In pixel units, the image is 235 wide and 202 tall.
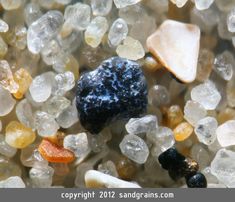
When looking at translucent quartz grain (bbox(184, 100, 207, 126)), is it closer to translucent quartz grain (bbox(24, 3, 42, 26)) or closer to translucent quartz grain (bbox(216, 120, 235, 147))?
translucent quartz grain (bbox(216, 120, 235, 147))

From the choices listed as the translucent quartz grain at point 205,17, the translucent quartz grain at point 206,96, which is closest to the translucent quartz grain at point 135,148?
the translucent quartz grain at point 206,96

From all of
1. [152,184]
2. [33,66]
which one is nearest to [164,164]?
[152,184]

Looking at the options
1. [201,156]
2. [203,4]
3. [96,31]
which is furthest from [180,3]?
[201,156]

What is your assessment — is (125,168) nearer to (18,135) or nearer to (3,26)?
(18,135)

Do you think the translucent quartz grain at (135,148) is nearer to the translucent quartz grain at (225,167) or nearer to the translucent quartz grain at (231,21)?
the translucent quartz grain at (225,167)

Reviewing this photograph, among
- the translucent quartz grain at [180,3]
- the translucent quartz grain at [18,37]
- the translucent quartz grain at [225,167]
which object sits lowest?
the translucent quartz grain at [225,167]

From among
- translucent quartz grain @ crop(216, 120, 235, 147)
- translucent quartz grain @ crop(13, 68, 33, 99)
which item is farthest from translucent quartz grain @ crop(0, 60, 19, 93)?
translucent quartz grain @ crop(216, 120, 235, 147)
